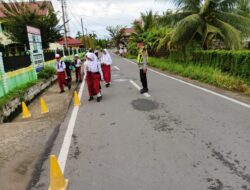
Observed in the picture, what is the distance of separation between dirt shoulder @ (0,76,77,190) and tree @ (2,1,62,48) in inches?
725

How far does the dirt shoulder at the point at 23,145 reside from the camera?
4164mm

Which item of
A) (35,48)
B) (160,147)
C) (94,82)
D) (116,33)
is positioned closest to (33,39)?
(35,48)

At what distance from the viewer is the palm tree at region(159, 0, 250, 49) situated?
1597 cm

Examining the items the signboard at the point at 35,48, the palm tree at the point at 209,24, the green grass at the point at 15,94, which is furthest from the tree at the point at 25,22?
the green grass at the point at 15,94

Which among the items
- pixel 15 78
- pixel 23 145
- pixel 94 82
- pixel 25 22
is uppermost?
pixel 25 22

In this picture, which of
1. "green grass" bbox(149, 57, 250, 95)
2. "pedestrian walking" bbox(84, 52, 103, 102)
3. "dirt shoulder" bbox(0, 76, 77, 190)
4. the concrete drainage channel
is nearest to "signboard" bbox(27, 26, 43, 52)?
the concrete drainage channel

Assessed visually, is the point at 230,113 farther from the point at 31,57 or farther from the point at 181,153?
the point at 31,57

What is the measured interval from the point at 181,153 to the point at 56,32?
2617 centimetres

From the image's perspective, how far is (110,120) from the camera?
22.4 feet

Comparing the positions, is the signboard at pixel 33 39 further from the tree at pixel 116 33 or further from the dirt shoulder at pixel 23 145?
the tree at pixel 116 33

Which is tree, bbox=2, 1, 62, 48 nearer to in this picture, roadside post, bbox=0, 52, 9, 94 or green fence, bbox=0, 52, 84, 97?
green fence, bbox=0, 52, 84, 97

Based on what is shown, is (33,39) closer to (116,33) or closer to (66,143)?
(66,143)

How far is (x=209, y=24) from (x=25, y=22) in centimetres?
1607

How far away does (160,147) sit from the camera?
4.86 meters
